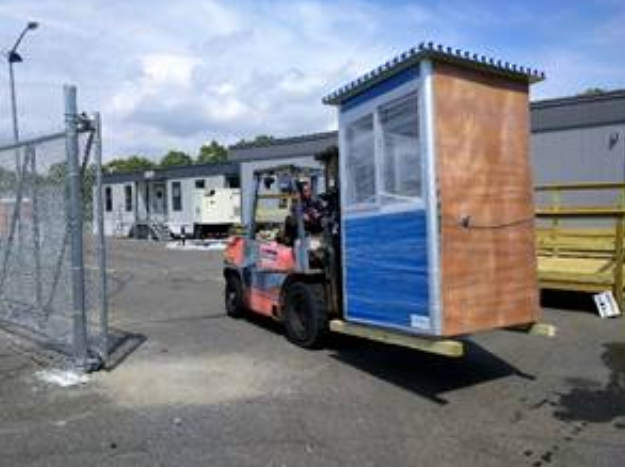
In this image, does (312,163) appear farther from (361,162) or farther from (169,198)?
(361,162)

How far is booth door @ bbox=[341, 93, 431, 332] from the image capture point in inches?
274

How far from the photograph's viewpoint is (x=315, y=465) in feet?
17.5

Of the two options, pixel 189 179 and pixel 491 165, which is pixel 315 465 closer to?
pixel 491 165

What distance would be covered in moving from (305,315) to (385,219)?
7.62ft

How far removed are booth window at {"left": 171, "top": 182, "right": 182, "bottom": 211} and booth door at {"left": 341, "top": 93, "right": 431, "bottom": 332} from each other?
3366 centimetres

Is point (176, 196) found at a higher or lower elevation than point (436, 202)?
higher

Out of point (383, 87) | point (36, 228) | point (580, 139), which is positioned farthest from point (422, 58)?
point (580, 139)

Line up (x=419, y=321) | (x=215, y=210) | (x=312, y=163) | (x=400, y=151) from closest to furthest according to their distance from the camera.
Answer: (x=419, y=321), (x=400, y=151), (x=312, y=163), (x=215, y=210)

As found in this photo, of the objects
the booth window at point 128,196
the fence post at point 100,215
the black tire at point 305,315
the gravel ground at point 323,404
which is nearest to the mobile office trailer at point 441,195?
the gravel ground at point 323,404

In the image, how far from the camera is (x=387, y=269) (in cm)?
740

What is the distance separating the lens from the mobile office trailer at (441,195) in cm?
677

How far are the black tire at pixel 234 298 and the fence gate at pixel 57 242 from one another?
1965 mm

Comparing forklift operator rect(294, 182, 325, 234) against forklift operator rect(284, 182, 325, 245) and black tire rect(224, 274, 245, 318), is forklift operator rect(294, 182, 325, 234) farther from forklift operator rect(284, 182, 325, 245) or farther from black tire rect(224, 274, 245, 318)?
black tire rect(224, 274, 245, 318)

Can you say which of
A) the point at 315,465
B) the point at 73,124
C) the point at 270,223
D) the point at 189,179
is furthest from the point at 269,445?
the point at 189,179
